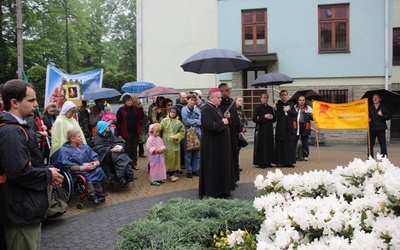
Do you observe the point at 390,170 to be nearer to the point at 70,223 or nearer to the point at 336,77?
the point at 70,223

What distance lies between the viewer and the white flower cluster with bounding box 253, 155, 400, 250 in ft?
6.67

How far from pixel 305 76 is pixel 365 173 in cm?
1552

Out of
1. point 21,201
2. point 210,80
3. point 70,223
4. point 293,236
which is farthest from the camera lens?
point 210,80

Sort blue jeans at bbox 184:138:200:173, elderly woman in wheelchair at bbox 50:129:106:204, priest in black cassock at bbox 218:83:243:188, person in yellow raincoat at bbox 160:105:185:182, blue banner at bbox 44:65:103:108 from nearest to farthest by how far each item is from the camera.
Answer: elderly woman in wheelchair at bbox 50:129:106:204 → priest in black cassock at bbox 218:83:243:188 → blue banner at bbox 44:65:103:108 → person in yellow raincoat at bbox 160:105:185:182 → blue jeans at bbox 184:138:200:173

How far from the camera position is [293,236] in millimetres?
2135

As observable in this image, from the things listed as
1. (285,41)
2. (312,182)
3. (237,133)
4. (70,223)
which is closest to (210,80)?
(285,41)

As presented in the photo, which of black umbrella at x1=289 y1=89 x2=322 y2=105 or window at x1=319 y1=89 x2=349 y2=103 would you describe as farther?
window at x1=319 y1=89 x2=349 y2=103

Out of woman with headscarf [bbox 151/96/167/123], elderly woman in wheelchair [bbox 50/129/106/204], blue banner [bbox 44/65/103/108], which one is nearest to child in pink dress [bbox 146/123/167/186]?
woman with headscarf [bbox 151/96/167/123]

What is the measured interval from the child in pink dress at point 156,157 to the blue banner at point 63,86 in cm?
218

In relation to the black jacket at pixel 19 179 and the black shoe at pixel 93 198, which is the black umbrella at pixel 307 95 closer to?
the black shoe at pixel 93 198

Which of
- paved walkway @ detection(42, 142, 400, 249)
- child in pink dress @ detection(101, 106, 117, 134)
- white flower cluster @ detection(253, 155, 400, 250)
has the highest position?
child in pink dress @ detection(101, 106, 117, 134)

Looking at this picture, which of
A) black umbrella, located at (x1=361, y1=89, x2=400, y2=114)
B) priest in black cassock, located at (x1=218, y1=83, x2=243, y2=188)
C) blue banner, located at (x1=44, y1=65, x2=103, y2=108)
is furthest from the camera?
black umbrella, located at (x1=361, y1=89, x2=400, y2=114)

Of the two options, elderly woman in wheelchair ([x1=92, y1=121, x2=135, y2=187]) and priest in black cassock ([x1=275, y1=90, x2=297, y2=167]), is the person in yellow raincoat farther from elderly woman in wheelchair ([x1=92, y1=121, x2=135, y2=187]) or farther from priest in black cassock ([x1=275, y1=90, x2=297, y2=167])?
priest in black cassock ([x1=275, y1=90, x2=297, y2=167])

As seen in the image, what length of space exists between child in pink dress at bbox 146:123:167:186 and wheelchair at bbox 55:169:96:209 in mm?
1935
